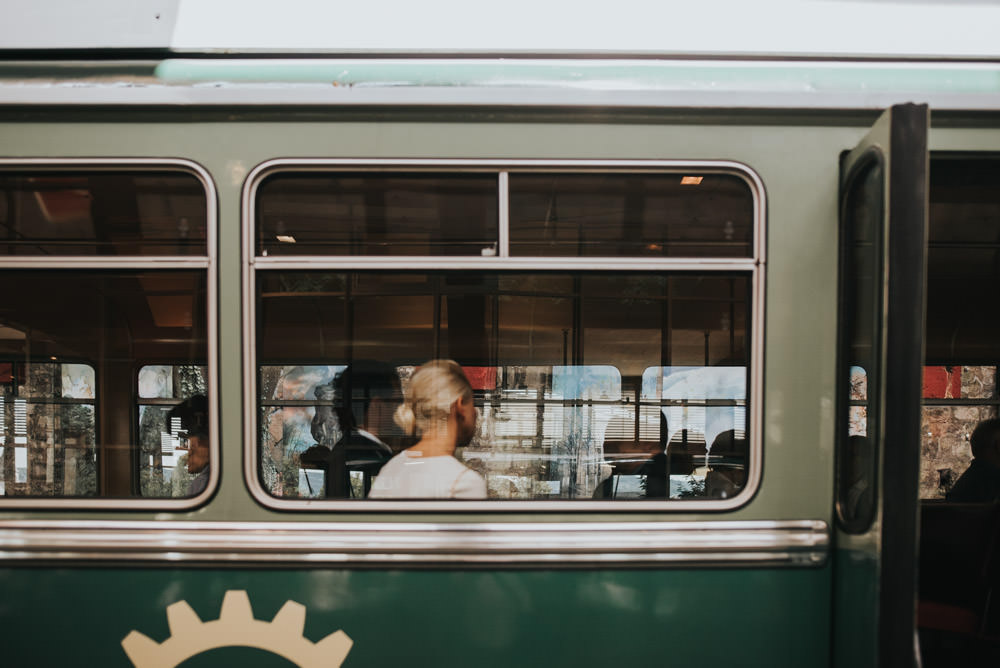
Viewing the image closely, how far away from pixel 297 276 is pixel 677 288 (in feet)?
5.79

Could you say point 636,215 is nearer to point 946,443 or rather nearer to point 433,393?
point 433,393

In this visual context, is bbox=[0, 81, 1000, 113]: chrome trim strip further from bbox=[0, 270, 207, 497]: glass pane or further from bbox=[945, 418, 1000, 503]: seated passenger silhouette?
bbox=[945, 418, 1000, 503]: seated passenger silhouette

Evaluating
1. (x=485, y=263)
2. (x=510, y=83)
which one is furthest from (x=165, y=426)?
(x=510, y=83)

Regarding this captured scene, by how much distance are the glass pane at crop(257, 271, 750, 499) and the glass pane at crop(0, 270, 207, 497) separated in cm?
71

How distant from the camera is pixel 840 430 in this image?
2086mm

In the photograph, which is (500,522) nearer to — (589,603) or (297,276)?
(589,603)

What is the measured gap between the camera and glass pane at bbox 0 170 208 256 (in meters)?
2.14

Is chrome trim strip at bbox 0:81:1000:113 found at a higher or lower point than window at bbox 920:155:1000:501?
higher

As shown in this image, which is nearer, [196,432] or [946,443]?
[196,432]

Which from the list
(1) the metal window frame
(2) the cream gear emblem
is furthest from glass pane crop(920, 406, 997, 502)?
(1) the metal window frame

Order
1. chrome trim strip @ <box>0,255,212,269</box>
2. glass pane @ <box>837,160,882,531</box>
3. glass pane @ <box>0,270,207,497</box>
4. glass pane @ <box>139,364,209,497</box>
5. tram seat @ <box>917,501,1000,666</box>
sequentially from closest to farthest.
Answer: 1. glass pane @ <box>837,160,882,531</box>
2. chrome trim strip @ <box>0,255,212,269</box>
3. tram seat @ <box>917,501,1000,666</box>
4. glass pane @ <box>0,270,207,497</box>
5. glass pane @ <box>139,364,209,497</box>

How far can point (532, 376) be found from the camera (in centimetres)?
405

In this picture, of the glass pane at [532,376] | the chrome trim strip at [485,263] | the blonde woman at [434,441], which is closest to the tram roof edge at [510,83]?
the chrome trim strip at [485,263]

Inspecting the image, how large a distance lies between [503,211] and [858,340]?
3.76 ft
